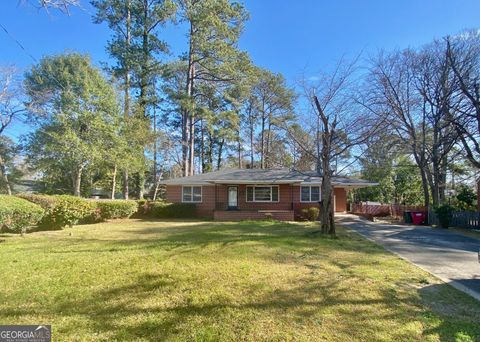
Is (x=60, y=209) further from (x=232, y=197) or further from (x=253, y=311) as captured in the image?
(x=232, y=197)

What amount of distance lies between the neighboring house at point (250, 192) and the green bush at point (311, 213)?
2.51ft

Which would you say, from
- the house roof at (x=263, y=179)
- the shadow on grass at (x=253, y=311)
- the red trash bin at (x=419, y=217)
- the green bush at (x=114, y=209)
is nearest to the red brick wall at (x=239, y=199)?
the house roof at (x=263, y=179)

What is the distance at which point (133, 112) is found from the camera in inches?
1125

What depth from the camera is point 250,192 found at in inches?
903

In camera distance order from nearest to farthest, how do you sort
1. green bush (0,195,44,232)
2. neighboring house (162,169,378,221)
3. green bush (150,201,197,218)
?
green bush (0,195,44,232), neighboring house (162,169,378,221), green bush (150,201,197,218)

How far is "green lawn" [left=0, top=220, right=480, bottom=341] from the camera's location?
3973mm

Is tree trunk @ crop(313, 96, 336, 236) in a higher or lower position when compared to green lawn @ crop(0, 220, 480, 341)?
higher

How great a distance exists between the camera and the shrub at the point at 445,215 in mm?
17172

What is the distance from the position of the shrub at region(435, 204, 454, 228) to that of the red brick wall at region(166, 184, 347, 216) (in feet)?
24.1

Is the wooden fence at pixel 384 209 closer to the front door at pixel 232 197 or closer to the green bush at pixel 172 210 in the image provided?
the front door at pixel 232 197

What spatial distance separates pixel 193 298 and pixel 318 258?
394 centimetres

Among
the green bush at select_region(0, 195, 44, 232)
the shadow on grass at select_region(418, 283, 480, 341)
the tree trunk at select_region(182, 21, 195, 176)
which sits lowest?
the shadow on grass at select_region(418, 283, 480, 341)

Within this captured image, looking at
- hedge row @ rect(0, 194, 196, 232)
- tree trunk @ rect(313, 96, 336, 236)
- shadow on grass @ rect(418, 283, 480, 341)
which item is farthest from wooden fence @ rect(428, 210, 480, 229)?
hedge row @ rect(0, 194, 196, 232)

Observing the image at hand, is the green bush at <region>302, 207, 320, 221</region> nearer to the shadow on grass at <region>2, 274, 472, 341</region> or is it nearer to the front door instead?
the front door
